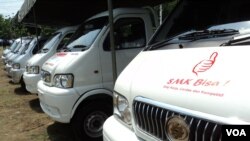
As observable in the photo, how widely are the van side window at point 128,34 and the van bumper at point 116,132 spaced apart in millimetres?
2677

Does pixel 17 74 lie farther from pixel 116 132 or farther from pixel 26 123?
pixel 116 132

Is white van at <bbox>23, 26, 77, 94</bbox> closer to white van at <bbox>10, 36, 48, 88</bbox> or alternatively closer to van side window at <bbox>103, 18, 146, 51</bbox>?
white van at <bbox>10, 36, 48, 88</bbox>

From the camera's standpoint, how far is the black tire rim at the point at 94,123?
602 cm

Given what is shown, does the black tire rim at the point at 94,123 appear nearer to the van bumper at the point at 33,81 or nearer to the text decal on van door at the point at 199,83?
the text decal on van door at the point at 199,83

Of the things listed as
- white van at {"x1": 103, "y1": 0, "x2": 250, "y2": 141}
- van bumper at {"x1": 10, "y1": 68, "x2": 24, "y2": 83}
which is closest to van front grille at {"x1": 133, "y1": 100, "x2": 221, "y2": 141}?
white van at {"x1": 103, "y1": 0, "x2": 250, "y2": 141}

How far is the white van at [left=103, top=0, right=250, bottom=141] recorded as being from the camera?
2.21m

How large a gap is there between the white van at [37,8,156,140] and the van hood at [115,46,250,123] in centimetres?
260

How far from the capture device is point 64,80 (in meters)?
5.96

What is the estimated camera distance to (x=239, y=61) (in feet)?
7.73

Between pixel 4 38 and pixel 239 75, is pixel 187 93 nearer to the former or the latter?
pixel 239 75

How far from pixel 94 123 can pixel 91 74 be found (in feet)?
2.55

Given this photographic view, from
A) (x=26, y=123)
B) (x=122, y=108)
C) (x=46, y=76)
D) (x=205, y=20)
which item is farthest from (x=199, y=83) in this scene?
(x=26, y=123)

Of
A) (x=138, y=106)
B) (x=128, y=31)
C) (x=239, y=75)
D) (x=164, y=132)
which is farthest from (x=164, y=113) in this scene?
(x=128, y=31)

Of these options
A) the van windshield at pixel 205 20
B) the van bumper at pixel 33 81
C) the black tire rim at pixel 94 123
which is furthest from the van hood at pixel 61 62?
the van bumper at pixel 33 81
